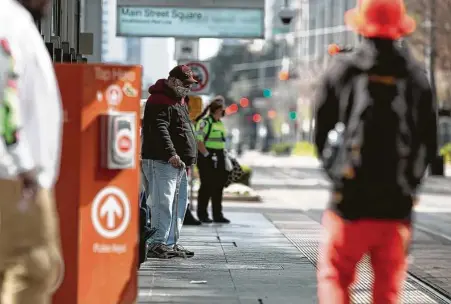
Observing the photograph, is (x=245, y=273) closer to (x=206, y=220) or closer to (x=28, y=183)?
(x=28, y=183)

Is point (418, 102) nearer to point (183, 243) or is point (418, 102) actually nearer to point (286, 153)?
point (183, 243)

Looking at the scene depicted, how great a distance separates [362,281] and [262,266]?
1313mm

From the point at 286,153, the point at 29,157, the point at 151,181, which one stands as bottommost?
the point at 286,153

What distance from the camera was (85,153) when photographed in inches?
273

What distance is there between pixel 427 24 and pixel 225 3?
2894cm

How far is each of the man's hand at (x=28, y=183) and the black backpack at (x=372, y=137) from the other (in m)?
1.36

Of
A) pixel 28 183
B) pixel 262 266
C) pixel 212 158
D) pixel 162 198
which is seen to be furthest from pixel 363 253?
pixel 212 158

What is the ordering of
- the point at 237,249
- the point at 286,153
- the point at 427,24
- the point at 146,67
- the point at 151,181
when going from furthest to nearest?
the point at 286,153 → the point at 427,24 → the point at 146,67 → the point at 237,249 → the point at 151,181

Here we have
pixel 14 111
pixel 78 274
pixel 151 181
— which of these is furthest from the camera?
pixel 151 181

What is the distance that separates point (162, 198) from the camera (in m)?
12.1

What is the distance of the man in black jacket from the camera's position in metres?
12.1

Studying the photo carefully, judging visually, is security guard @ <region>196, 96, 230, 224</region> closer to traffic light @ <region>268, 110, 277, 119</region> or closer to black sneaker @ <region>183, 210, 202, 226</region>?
black sneaker @ <region>183, 210, 202, 226</region>

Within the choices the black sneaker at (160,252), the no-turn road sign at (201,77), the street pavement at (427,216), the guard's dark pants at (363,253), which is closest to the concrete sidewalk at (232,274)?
the black sneaker at (160,252)

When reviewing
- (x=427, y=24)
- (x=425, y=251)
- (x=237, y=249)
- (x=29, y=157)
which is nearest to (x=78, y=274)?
(x=29, y=157)
